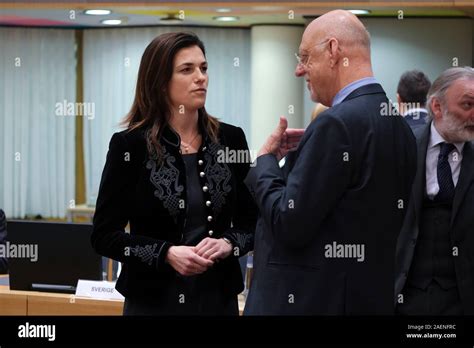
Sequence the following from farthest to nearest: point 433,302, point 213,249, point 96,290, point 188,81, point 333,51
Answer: point 96,290 < point 433,302 < point 188,81 < point 213,249 < point 333,51

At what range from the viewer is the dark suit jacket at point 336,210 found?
2.08 meters

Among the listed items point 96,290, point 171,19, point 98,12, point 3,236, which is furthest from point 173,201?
point 171,19

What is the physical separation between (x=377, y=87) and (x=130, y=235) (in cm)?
76

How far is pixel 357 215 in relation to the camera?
211 cm

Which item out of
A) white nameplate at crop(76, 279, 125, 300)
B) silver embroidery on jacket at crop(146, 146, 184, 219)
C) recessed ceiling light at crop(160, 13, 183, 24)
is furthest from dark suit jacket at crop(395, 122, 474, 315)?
recessed ceiling light at crop(160, 13, 183, 24)

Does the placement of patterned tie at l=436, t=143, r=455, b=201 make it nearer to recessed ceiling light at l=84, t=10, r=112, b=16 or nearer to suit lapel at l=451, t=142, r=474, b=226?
suit lapel at l=451, t=142, r=474, b=226

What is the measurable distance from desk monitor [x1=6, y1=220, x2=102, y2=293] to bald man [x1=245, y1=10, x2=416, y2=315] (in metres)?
1.35

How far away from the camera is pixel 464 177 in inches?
109

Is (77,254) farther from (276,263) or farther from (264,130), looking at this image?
(264,130)

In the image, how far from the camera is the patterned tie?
9.01ft

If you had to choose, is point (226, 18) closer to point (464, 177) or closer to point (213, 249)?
point (464, 177)

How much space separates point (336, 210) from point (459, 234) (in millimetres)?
746

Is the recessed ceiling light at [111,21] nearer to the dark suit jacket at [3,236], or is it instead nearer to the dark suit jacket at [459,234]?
Answer: the dark suit jacket at [3,236]

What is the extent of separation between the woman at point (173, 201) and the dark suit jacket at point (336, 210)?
0.20 metres
